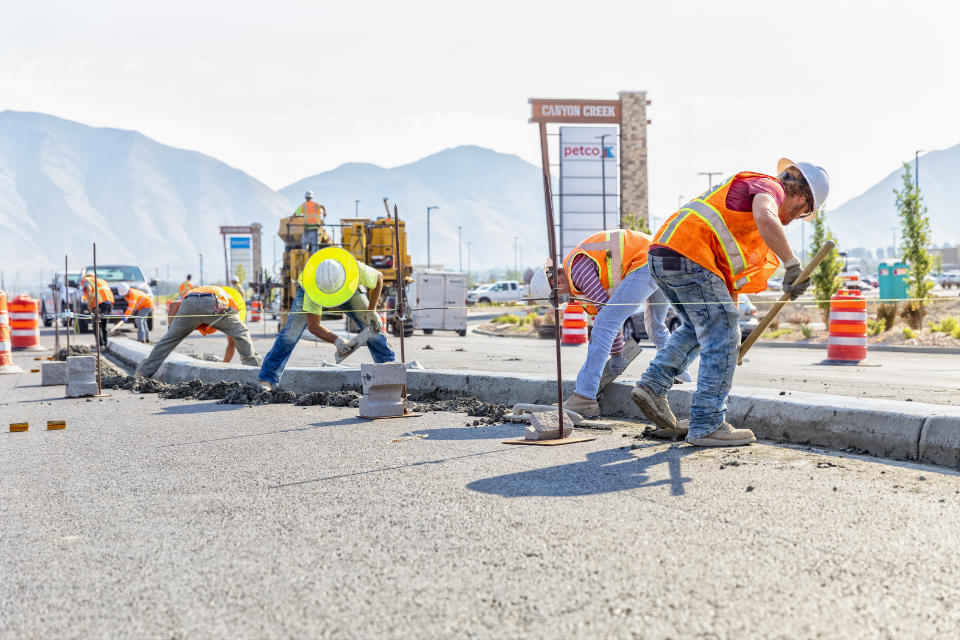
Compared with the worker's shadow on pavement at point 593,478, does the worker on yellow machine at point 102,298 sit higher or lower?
higher

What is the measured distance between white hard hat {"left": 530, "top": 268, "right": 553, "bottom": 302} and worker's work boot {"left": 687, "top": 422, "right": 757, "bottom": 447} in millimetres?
2804

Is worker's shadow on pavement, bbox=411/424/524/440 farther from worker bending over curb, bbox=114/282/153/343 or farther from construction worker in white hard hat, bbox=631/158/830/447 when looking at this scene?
worker bending over curb, bbox=114/282/153/343

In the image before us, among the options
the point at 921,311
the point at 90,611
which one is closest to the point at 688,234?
the point at 90,611

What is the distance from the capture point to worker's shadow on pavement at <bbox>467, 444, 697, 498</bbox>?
510 cm

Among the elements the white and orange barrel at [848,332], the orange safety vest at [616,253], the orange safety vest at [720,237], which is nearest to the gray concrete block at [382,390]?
the orange safety vest at [616,253]

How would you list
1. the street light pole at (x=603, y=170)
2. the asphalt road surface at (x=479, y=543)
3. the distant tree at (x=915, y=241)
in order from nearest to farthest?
the asphalt road surface at (x=479, y=543) → the distant tree at (x=915, y=241) → the street light pole at (x=603, y=170)

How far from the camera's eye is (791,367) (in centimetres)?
1408

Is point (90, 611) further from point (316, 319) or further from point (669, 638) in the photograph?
point (316, 319)

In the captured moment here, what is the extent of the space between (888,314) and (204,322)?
1572 centimetres

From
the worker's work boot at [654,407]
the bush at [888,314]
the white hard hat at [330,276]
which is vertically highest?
the white hard hat at [330,276]

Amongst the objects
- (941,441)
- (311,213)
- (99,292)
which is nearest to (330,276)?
(941,441)

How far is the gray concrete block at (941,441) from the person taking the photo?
18.3ft

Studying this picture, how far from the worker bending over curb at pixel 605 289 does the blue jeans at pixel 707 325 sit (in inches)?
51.6

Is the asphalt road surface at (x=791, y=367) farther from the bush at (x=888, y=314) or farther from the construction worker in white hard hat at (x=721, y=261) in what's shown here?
the bush at (x=888, y=314)
